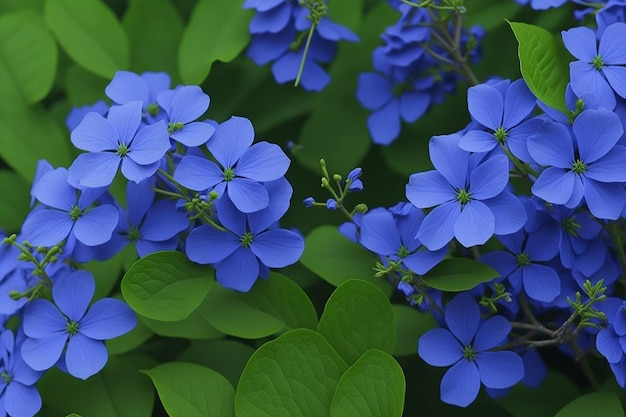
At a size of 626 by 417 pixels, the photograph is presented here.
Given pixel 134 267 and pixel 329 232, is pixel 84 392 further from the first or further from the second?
pixel 329 232

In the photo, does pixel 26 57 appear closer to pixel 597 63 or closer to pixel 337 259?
pixel 337 259

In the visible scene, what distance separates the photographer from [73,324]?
0.74 metres

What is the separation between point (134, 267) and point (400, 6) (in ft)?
1.44

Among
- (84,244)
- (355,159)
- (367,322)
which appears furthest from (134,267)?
(355,159)

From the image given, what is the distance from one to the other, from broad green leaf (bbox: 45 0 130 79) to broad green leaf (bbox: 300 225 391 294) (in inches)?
13.1

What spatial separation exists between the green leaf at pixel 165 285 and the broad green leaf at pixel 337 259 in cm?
11

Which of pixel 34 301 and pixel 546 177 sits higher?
pixel 546 177

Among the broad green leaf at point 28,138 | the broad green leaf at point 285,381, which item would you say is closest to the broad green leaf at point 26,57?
the broad green leaf at point 28,138

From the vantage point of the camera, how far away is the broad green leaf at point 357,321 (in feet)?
2.25

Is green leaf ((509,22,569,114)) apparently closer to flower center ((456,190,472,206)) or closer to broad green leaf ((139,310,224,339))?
flower center ((456,190,472,206))

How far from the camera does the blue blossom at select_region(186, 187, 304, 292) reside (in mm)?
719

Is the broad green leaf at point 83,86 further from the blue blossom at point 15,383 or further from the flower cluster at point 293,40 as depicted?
the blue blossom at point 15,383

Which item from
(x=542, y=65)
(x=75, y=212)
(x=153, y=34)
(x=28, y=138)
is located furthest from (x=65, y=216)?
(x=542, y=65)

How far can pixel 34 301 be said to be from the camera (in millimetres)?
751
